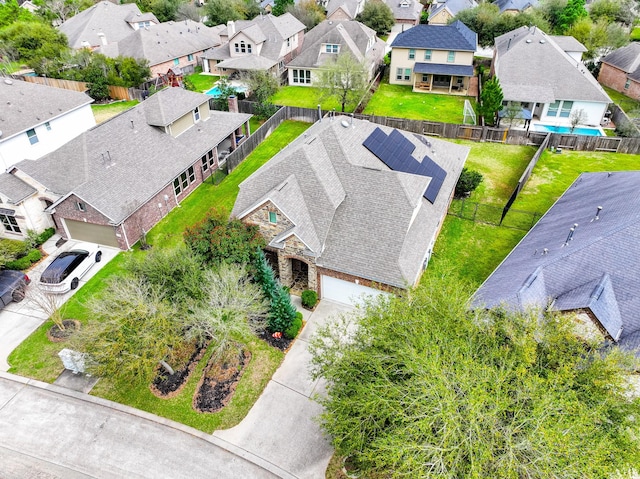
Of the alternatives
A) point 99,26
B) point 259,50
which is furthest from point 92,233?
point 99,26

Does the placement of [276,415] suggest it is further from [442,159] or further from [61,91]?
[61,91]

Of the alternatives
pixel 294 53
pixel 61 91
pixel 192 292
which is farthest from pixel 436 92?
pixel 192 292

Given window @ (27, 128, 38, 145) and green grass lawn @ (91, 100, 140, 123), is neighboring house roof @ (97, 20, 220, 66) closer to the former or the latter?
green grass lawn @ (91, 100, 140, 123)

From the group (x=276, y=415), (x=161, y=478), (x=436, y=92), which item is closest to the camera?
(x=161, y=478)

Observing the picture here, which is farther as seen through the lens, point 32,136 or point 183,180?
point 32,136

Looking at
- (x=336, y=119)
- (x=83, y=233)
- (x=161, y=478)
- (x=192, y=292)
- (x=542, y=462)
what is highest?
(x=336, y=119)

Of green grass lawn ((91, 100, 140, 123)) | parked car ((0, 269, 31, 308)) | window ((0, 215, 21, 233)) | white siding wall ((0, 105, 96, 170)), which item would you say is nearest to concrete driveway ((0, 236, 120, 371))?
parked car ((0, 269, 31, 308))

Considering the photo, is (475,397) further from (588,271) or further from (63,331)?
(63,331)

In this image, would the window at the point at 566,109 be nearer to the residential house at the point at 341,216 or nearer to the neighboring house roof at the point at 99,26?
the residential house at the point at 341,216
